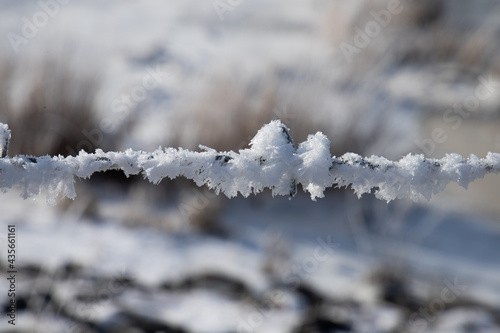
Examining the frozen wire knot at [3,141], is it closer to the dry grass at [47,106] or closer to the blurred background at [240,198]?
the blurred background at [240,198]

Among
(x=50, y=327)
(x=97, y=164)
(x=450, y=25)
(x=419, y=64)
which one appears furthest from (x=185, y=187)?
(x=450, y=25)

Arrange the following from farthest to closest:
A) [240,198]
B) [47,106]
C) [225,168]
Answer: [47,106] → [240,198] → [225,168]

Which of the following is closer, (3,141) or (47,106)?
(3,141)

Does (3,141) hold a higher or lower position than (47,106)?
lower

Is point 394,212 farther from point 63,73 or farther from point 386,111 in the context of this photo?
point 63,73

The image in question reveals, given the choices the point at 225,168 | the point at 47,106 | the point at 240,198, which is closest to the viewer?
the point at 225,168

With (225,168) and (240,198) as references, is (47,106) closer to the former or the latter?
(240,198)

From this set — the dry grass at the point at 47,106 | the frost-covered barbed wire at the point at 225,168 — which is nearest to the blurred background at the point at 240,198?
the dry grass at the point at 47,106

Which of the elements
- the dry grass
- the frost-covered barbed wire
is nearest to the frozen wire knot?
the frost-covered barbed wire

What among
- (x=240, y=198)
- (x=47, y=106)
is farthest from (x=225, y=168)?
(x=47, y=106)

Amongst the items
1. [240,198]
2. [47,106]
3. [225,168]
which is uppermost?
[47,106]
